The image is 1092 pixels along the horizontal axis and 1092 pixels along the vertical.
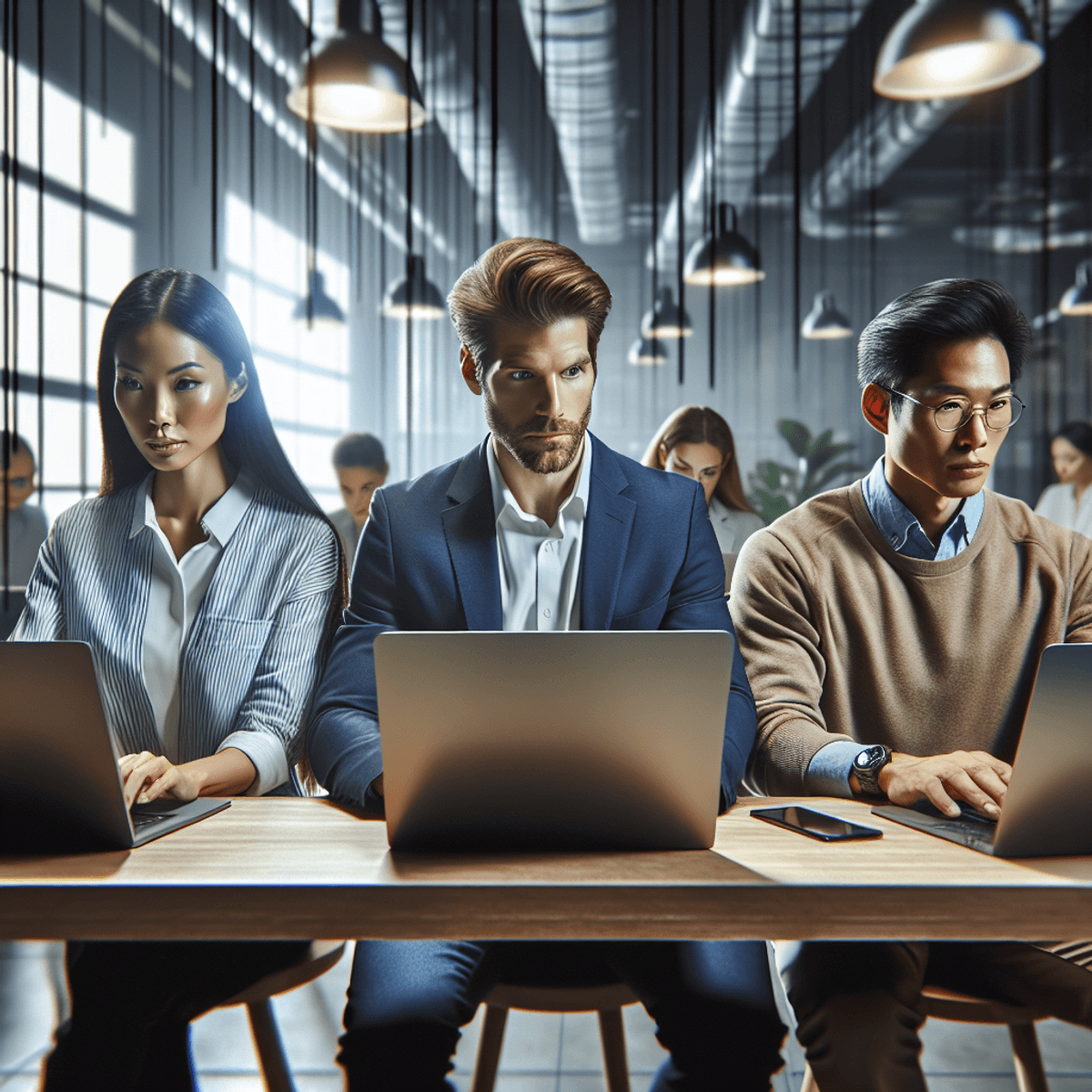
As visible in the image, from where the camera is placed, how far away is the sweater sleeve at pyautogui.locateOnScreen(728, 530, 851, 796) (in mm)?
1347

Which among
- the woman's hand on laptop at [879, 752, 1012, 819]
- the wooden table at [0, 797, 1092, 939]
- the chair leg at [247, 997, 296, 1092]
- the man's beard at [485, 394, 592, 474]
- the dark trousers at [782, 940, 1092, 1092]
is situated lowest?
the chair leg at [247, 997, 296, 1092]

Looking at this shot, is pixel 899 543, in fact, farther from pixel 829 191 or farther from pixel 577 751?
pixel 829 191

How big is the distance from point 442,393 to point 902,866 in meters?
10.8

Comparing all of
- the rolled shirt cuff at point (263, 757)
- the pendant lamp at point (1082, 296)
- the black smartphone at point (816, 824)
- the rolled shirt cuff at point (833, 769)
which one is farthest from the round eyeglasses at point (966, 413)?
the pendant lamp at point (1082, 296)

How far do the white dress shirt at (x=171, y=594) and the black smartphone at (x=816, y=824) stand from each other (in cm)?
95

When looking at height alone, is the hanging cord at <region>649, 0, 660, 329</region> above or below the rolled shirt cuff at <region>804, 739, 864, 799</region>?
above

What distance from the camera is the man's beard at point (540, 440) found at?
1.45 meters

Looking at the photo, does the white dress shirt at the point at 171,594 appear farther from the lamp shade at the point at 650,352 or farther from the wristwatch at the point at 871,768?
the lamp shade at the point at 650,352

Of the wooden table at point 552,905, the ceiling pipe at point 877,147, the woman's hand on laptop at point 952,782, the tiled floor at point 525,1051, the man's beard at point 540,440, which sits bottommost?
the tiled floor at point 525,1051

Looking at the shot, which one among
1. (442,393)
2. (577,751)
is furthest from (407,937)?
(442,393)

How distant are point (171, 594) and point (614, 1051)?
3.32 feet

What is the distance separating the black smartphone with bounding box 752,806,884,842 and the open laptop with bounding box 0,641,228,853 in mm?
648

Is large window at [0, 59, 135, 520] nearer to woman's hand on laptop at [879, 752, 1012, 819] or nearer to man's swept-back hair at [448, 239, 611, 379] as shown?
man's swept-back hair at [448, 239, 611, 379]

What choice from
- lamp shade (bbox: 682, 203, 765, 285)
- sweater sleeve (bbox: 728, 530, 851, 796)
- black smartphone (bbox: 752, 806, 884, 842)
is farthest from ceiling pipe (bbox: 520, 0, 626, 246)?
black smartphone (bbox: 752, 806, 884, 842)
